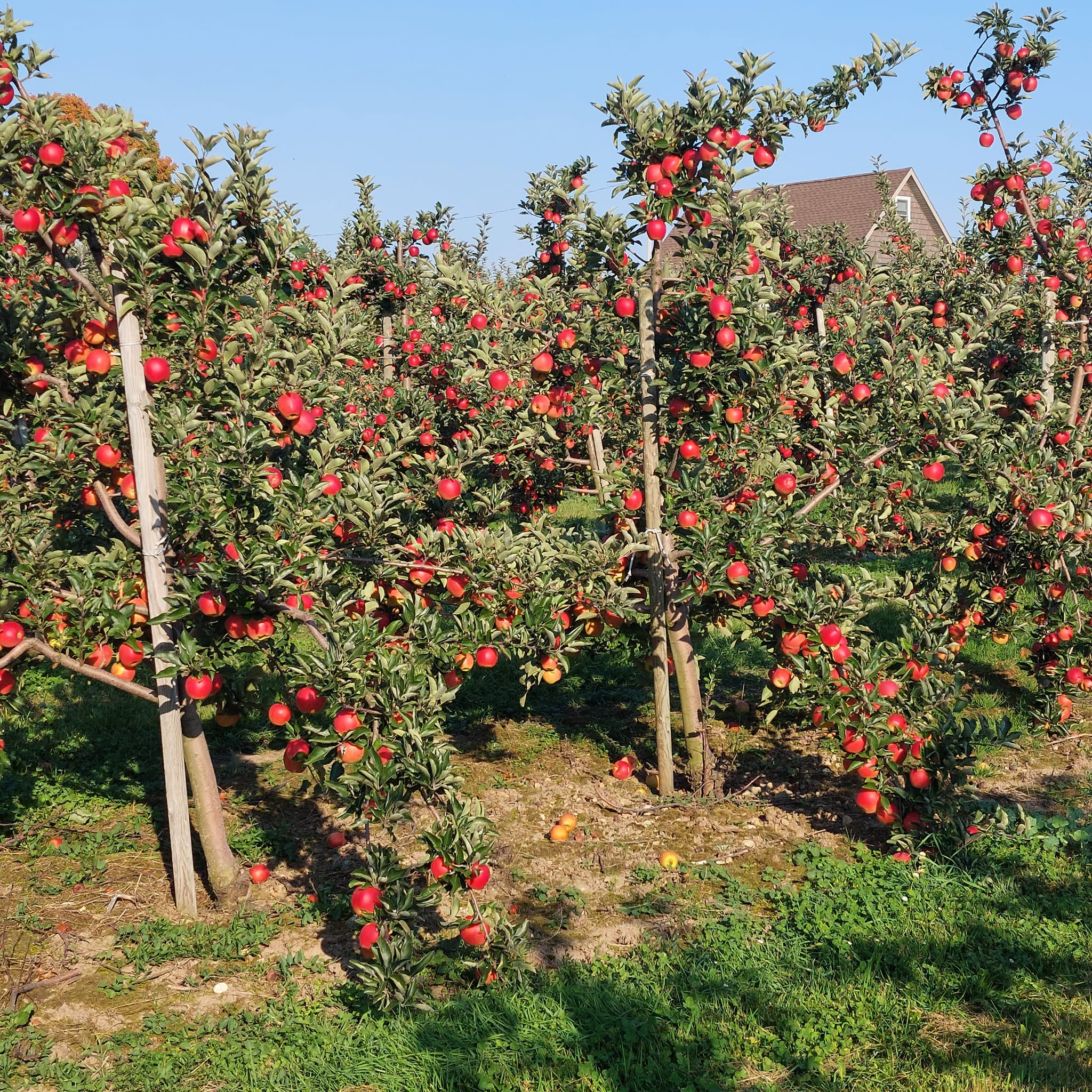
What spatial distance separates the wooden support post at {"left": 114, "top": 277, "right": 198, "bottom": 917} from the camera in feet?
13.9

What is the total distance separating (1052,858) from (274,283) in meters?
4.77

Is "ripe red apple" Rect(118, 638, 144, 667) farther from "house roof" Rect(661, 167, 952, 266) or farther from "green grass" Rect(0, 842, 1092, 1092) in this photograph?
"house roof" Rect(661, 167, 952, 266)

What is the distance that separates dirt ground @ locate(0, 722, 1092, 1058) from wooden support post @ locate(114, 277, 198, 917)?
0.46 meters

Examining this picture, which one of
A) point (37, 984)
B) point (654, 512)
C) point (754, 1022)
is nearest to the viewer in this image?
point (754, 1022)

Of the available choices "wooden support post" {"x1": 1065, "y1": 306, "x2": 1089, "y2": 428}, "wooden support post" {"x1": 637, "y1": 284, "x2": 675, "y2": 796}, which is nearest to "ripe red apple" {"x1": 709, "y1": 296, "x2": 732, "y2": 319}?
"wooden support post" {"x1": 637, "y1": 284, "x2": 675, "y2": 796}

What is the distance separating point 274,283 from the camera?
4344 millimetres

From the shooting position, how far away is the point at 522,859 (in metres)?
5.15

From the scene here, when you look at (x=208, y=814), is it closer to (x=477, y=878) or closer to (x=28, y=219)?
(x=477, y=878)

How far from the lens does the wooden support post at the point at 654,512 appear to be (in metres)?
5.21

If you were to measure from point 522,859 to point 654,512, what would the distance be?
2069 millimetres

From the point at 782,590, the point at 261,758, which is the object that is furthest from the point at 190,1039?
the point at 782,590

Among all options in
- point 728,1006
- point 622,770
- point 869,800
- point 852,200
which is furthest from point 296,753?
point 852,200

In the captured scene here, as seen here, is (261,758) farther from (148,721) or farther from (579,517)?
(579,517)


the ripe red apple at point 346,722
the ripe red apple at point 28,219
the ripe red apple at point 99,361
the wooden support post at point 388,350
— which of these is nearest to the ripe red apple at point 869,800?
the ripe red apple at point 346,722
